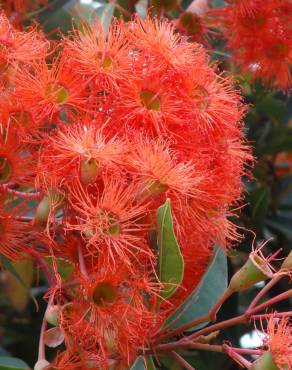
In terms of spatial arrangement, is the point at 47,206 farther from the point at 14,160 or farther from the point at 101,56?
the point at 101,56

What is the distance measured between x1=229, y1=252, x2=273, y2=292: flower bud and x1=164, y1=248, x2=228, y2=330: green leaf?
186 mm

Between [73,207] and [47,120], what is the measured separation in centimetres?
22

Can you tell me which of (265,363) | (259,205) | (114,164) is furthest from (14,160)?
(259,205)

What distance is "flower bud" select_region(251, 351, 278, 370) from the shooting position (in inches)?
56.0

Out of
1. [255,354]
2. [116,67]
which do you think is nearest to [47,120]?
[116,67]

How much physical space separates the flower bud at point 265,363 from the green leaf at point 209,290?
312 mm

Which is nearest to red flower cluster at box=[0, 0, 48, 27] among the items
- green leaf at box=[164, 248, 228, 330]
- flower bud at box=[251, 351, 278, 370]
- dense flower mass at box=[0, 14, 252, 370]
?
dense flower mass at box=[0, 14, 252, 370]

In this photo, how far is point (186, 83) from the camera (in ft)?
5.47

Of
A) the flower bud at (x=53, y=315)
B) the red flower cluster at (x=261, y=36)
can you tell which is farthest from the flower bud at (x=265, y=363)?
the red flower cluster at (x=261, y=36)

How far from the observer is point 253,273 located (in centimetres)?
155

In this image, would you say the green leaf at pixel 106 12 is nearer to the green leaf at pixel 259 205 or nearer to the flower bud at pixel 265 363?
the green leaf at pixel 259 205

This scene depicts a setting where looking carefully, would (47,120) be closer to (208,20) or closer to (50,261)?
(50,261)

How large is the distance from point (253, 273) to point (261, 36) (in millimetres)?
914

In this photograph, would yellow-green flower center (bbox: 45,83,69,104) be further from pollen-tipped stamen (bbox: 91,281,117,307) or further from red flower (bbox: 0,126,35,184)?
pollen-tipped stamen (bbox: 91,281,117,307)
